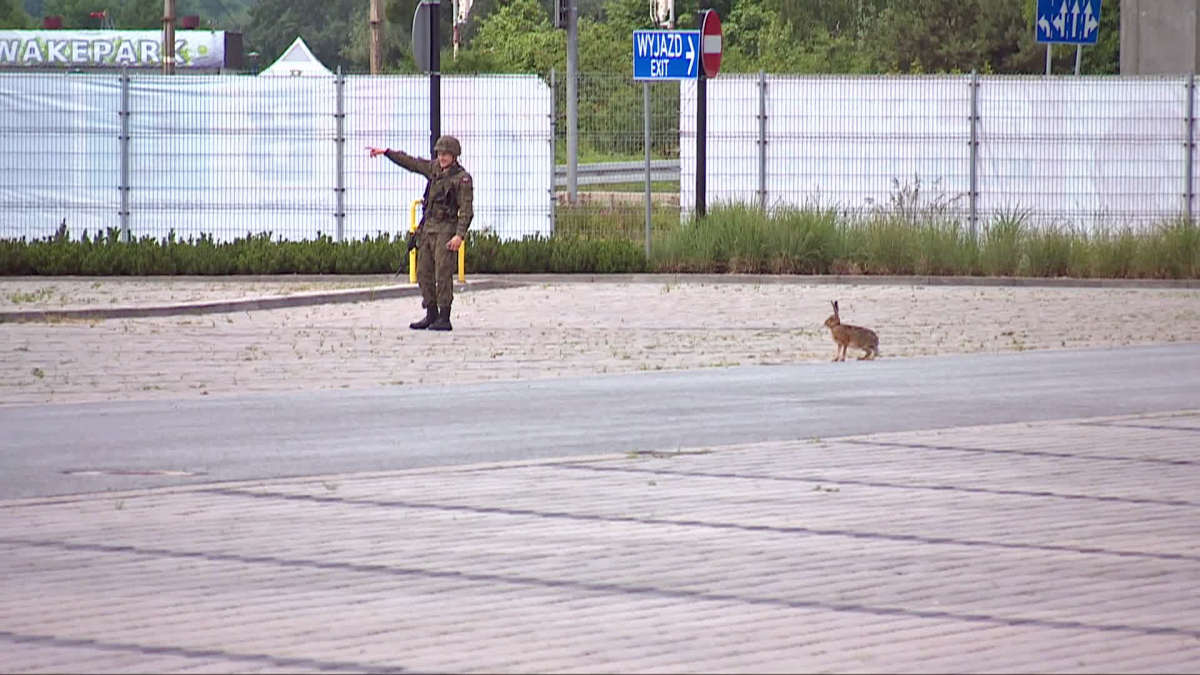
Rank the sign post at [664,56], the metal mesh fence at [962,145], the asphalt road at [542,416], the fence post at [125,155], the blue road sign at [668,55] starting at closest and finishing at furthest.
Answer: the asphalt road at [542,416], the sign post at [664,56], the blue road sign at [668,55], the metal mesh fence at [962,145], the fence post at [125,155]

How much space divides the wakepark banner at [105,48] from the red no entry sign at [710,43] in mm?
45001

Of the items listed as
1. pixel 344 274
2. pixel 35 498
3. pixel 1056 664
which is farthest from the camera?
pixel 344 274

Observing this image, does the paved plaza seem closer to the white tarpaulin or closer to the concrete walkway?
the concrete walkway

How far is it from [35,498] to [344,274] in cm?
1534

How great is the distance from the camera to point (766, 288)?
79.0 ft

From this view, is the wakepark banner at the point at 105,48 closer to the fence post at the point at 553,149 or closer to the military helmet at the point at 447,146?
the fence post at the point at 553,149

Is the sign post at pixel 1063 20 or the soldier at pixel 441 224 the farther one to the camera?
the sign post at pixel 1063 20

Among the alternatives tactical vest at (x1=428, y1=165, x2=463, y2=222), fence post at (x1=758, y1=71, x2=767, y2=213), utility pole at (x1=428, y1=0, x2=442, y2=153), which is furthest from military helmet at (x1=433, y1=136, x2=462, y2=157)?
fence post at (x1=758, y1=71, x2=767, y2=213)

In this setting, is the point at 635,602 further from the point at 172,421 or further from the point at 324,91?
the point at 324,91

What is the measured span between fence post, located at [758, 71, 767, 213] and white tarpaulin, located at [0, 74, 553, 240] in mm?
2642

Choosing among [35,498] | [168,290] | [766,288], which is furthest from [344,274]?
[35,498]

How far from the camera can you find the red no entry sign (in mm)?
27281

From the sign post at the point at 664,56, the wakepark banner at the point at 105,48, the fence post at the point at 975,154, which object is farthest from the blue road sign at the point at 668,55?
the wakepark banner at the point at 105,48

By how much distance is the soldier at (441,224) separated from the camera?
1858cm
